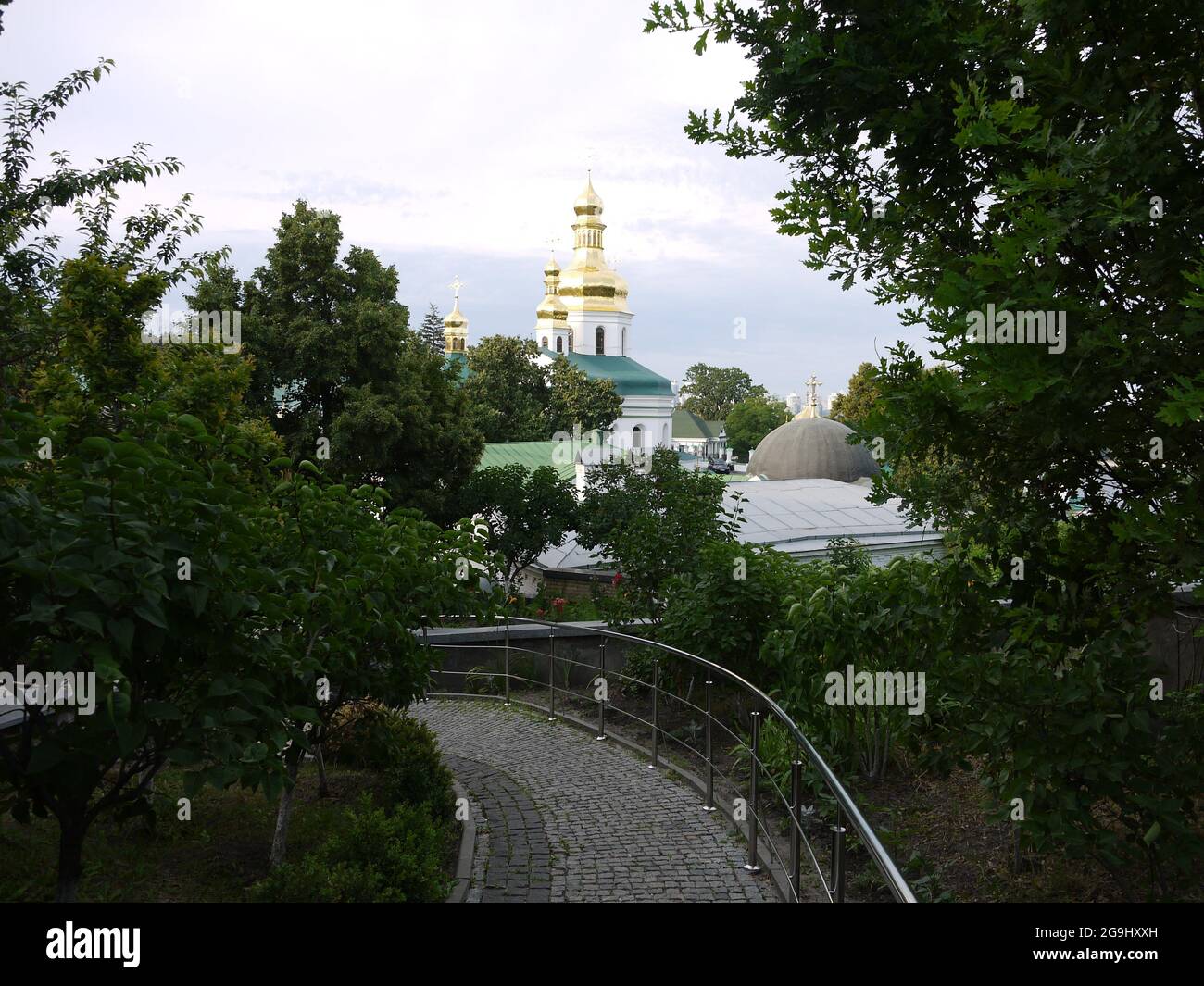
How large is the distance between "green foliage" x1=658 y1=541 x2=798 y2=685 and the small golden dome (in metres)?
76.2

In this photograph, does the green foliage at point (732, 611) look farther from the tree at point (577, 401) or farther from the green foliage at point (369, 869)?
the tree at point (577, 401)

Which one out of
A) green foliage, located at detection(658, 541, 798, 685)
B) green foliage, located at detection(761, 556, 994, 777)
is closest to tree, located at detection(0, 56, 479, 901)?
green foliage, located at detection(761, 556, 994, 777)

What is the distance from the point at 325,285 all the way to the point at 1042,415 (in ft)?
73.7

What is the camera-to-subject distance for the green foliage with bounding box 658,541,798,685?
1093 cm

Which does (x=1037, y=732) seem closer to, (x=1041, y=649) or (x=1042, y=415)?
(x=1041, y=649)

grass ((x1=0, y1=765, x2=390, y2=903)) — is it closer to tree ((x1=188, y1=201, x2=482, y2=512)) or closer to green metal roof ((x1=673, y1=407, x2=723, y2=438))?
tree ((x1=188, y1=201, x2=482, y2=512))

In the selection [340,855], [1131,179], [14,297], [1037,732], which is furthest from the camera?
[14,297]

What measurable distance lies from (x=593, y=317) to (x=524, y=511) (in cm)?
6635

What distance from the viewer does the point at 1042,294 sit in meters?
4.51

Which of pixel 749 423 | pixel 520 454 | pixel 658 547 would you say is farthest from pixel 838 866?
pixel 749 423

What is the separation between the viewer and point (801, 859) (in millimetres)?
7758

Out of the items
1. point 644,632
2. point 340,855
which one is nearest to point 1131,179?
point 340,855

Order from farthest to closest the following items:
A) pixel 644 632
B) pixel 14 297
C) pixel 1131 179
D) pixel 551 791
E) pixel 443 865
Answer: pixel 644 632
pixel 14 297
pixel 551 791
pixel 443 865
pixel 1131 179

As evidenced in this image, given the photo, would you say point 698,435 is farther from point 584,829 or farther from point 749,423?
point 584,829
